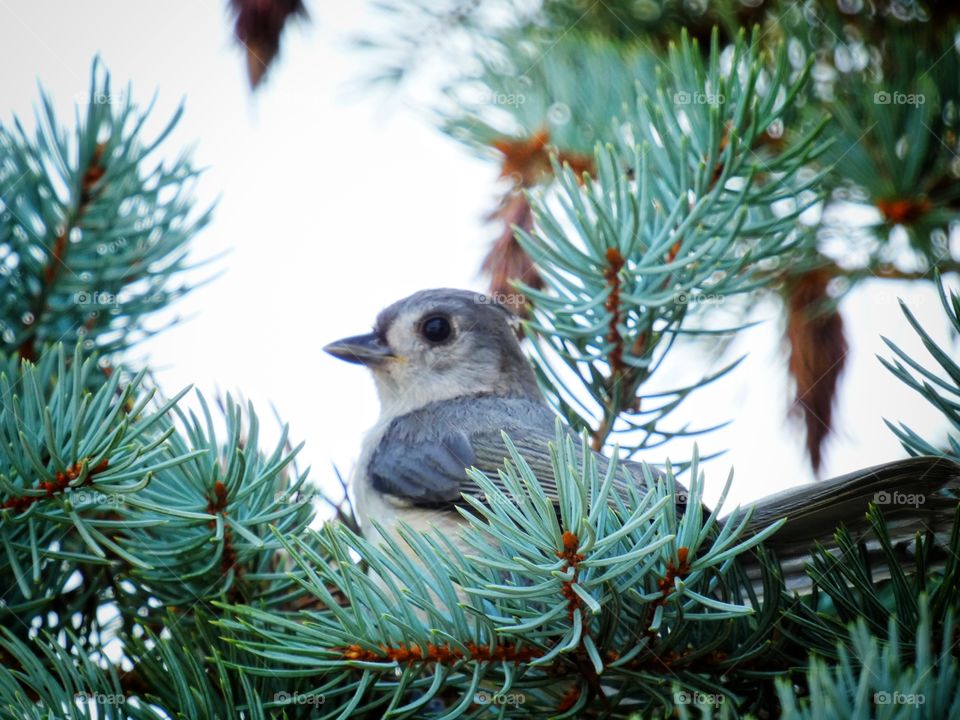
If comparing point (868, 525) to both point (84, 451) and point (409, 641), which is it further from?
point (84, 451)

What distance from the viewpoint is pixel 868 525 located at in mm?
941

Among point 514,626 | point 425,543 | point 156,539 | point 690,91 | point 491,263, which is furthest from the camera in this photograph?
point 491,263

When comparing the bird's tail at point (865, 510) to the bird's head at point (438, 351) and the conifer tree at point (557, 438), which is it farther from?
the bird's head at point (438, 351)

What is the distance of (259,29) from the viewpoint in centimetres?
170

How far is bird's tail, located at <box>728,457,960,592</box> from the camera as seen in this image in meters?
0.86

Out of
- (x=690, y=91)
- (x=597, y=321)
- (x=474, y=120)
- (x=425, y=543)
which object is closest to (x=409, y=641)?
(x=425, y=543)

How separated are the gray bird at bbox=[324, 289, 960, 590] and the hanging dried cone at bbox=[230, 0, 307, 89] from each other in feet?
1.68

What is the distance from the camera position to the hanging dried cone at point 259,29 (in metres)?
1.69

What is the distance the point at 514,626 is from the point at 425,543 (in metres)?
0.14

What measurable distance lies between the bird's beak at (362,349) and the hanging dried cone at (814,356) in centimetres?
77

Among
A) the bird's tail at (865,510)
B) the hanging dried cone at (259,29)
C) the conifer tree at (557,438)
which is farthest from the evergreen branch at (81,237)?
the bird's tail at (865,510)

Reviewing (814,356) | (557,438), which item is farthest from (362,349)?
(557,438)

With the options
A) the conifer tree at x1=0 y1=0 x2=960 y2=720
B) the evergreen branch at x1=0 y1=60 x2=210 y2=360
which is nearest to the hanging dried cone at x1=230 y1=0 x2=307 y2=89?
the conifer tree at x1=0 y1=0 x2=960 y2=720

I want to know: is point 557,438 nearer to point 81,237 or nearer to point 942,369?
point 942,369
